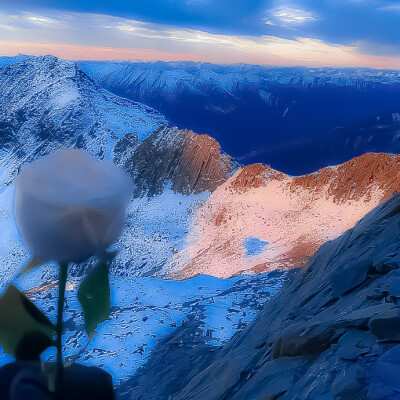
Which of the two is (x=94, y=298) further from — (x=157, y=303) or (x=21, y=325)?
(x=157, y=303)

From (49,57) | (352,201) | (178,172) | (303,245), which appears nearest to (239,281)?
(303,245)

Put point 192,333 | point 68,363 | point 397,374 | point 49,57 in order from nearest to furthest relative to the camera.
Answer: point 68,363
point 397,374
point 192,333
point 49,57

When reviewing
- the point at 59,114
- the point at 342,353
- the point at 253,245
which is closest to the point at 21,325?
the point at 342,353

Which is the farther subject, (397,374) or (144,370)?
(144,370)

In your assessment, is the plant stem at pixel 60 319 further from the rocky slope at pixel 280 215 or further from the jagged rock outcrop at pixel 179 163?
the jagged rock outcrop at pixel 179 163

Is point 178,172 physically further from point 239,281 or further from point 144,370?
point 144,370

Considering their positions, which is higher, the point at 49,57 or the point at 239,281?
the point at 49,57

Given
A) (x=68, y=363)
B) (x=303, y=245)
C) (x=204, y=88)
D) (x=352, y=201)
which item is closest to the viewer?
(x=68, y=363)
